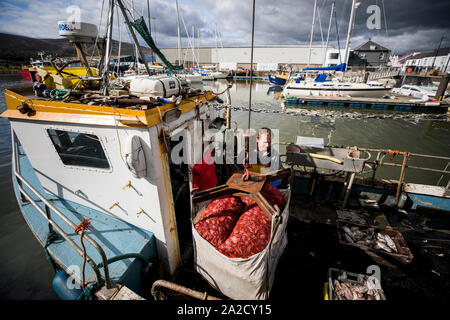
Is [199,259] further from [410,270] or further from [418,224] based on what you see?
[418,224]

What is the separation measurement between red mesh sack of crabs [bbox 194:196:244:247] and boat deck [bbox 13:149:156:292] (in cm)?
98

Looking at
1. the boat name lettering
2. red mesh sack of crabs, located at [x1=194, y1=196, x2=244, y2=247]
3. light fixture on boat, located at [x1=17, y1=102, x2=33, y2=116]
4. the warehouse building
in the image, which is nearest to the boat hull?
the boat name lettering

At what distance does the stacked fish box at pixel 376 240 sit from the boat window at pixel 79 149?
494 cm

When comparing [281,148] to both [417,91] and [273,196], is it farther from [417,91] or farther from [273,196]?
[417,91]

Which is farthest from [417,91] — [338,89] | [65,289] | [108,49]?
[65,289]

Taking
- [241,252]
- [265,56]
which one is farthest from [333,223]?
[265,56]

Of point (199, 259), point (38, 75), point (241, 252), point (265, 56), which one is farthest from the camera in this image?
point (265, 56)

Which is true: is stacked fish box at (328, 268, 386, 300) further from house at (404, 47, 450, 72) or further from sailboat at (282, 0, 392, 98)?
house at (404, 47, 450, 72)

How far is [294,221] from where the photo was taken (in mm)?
5160

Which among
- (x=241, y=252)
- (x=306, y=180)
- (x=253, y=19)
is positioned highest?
(x=253, y=19)

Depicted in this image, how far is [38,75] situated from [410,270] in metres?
8.89

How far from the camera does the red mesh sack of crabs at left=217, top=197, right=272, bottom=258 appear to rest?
2.86 metres

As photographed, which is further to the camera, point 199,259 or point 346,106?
point 346,106

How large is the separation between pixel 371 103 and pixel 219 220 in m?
25.7
